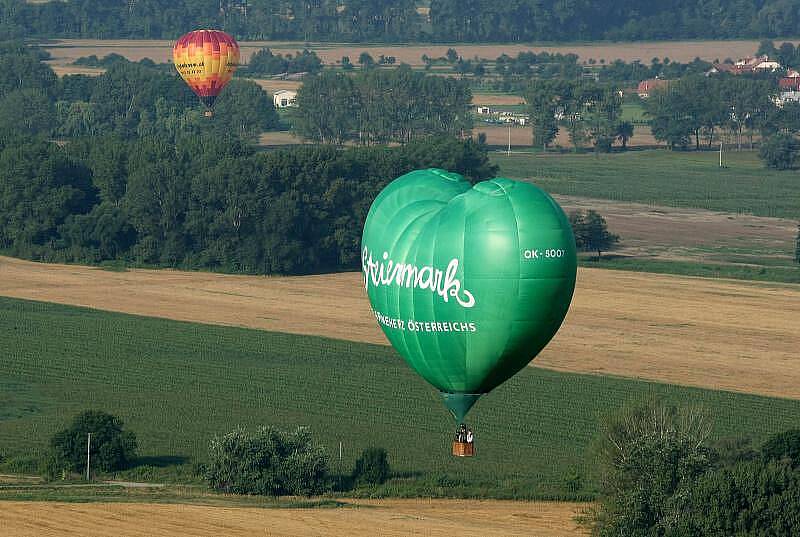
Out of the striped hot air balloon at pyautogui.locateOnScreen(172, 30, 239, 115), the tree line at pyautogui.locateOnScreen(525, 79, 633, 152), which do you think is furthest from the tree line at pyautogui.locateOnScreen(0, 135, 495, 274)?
the tree line at pyautogui.locateOnScreen(525, 79, 633, 152)

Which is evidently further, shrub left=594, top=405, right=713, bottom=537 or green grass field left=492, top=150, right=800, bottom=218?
green grass field left=492, top=150, right=800, bottom=218

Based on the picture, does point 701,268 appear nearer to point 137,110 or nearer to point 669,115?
point 669,115

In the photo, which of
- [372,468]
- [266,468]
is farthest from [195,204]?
[266,468]

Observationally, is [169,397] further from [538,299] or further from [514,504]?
[538,299]

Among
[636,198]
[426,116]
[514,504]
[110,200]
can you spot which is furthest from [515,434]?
[426,116]

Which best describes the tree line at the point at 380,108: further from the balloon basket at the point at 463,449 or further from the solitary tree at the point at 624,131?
the balloon basket at the point at 463,449

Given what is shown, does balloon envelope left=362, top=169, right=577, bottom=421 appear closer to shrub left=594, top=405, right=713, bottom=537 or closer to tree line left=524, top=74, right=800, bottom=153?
shrub left=594, top=405, right=713, bottom=537

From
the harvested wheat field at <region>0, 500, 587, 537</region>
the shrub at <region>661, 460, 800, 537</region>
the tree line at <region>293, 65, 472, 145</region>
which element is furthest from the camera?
the tree line at <region>293, 65, 472, 145</region>
